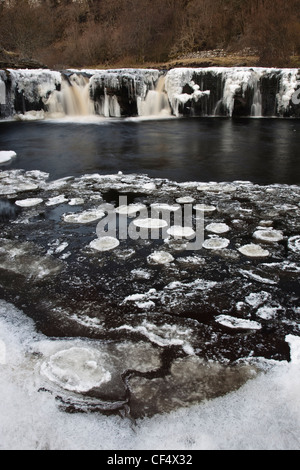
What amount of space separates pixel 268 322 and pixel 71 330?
3.47 feet

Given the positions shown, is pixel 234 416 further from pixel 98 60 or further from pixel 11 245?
pixel 98 60

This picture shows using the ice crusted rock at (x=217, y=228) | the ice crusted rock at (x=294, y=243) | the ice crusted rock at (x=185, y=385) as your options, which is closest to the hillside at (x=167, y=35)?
the ice crusted rock at (x=217, y=228)

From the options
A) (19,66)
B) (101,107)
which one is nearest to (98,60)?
(19,66)

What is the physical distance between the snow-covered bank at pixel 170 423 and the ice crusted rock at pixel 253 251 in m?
1.12

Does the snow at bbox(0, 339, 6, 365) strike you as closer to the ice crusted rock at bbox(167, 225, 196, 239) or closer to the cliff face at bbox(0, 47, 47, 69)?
the ice crusted rock at bbox(167, 225, 196, 239)

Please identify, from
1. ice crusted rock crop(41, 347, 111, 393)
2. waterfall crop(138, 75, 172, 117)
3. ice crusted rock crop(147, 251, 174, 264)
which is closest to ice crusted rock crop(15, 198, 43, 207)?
ice crusted rock crop(147, 251, 174, 264)

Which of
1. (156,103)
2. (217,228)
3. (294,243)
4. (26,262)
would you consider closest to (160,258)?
(217,228)

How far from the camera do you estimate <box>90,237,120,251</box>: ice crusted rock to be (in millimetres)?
2740

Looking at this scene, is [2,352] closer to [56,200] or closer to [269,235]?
A: [269,235]

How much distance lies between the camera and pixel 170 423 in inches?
51.8

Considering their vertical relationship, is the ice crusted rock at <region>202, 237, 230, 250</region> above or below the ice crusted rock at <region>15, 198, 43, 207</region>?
below

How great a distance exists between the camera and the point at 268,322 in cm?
187
